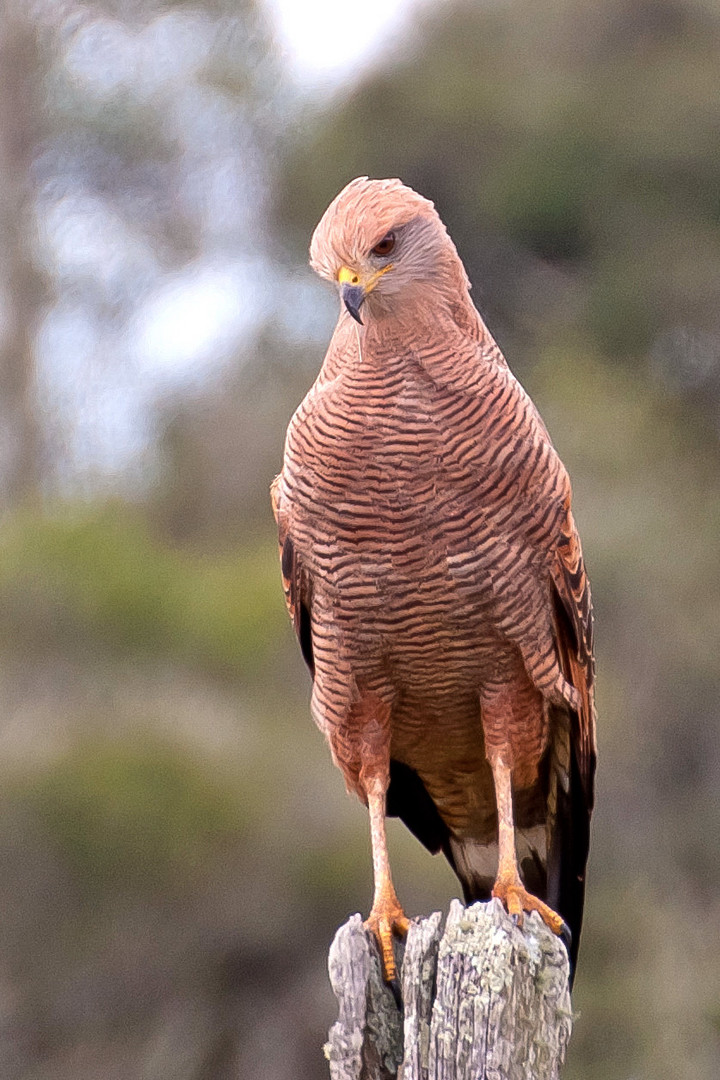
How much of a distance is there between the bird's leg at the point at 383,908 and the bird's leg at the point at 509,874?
24cm

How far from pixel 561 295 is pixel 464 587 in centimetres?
691

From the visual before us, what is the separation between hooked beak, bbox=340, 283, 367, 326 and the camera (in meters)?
3.21

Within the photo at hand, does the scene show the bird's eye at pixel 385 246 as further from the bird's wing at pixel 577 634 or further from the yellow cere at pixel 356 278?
the bird's wing at pixel 577 634

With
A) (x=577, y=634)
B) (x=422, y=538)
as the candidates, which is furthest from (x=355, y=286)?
(x=577, y=634)

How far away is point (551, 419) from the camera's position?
30.6ft

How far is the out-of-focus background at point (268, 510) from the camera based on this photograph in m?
7.73

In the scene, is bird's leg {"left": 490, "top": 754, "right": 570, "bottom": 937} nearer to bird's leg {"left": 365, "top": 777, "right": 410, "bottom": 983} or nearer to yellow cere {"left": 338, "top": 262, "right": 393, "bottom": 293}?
bird's leg {"left": 365, "top": 777, "right": 410, "bottom": 983}

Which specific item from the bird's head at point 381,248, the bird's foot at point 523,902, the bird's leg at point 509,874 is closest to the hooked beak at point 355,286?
the bird's head at point 381,248

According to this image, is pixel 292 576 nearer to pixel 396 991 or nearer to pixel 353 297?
pixel 353 297

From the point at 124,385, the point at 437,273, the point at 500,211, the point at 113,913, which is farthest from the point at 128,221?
the point at 437,273

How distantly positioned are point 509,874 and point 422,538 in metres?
0.85

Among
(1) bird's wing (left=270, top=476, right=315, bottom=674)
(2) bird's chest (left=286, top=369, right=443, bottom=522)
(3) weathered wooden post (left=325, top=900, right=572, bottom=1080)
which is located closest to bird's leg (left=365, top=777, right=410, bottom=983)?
(3) weathered wooden post (left=325, top=900, right=572, bottom=1080)

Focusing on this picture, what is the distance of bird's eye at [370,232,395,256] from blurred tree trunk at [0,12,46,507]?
634cm

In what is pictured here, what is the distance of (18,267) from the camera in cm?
1081
